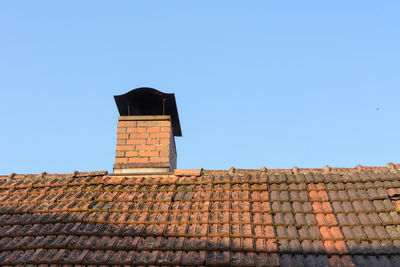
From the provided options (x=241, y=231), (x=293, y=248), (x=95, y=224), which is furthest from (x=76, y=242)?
(x=293, y=248)

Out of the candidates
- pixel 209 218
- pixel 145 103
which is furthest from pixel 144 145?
pixel 209 218

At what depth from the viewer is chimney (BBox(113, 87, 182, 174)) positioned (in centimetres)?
709

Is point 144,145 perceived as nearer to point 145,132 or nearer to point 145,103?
point 145,132

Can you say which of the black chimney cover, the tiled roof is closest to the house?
the tiled roof

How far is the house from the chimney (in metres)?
0.03

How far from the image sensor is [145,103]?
793 cm

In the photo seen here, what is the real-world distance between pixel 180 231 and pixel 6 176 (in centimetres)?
367

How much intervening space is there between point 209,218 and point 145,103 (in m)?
3.34

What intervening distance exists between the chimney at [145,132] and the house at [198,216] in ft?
0.10

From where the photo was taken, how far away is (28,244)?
5.11m

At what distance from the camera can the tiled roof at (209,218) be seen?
468 centimetres

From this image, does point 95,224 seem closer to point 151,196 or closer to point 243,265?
point 151,196

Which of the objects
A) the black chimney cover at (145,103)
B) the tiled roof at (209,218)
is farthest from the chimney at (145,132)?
the tiled roof at (209,218)

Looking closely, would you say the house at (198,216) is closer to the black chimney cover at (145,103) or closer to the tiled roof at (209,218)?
the tiled roof at (209,218)
